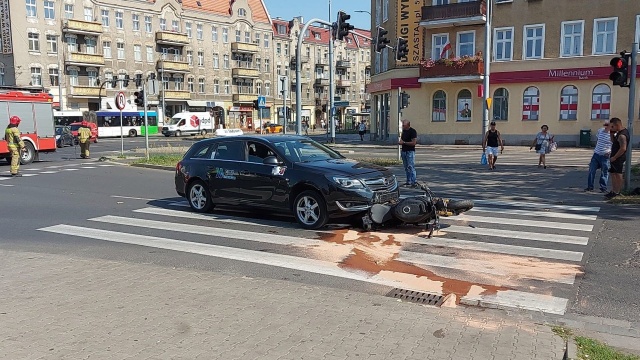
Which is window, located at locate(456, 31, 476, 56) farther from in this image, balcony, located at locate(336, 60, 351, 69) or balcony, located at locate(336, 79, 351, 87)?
balcony, located at locate(336, 79, 351, 87)

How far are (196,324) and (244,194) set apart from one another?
510cm

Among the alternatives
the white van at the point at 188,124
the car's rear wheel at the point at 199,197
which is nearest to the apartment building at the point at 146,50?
the white van at the point at 188,124

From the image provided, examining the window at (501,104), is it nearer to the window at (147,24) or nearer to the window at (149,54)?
the window at (149,54)

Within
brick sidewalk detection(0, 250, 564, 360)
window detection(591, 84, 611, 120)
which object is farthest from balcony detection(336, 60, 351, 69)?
brick sidewalk detection(0, 250, 564, 360)

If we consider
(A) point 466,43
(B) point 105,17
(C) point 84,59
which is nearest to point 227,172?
(A) point 466,43

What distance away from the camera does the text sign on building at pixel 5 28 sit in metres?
54.5

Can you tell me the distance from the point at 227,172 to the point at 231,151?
1.43 ft

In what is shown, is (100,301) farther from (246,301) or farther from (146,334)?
(246,301)

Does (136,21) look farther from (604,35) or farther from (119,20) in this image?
(604,35)

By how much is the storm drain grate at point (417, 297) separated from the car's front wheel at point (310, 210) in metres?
3.03

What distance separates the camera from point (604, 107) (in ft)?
107

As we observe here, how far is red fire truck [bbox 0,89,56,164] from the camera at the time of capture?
2186 centimetres

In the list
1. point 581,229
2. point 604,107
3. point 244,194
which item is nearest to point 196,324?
point 244,194

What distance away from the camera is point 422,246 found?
25.2 feet
